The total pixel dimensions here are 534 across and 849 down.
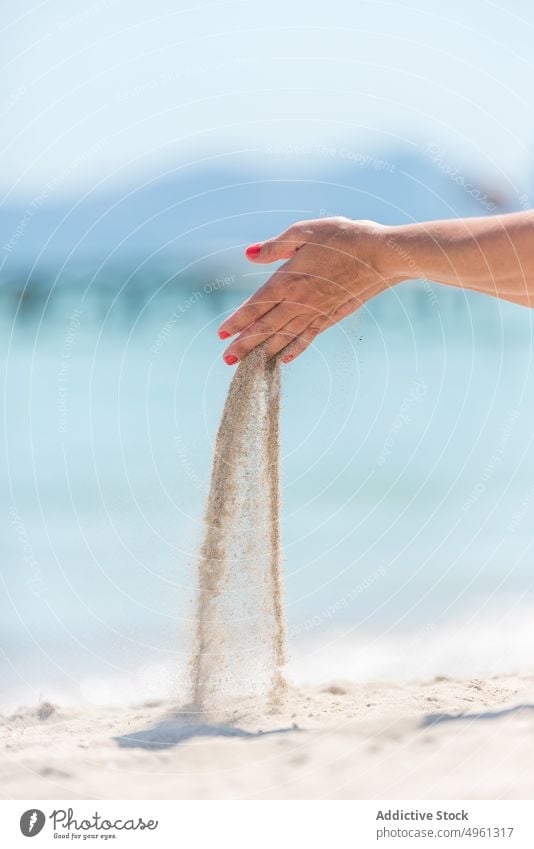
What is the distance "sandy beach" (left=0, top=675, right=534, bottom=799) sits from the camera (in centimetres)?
258

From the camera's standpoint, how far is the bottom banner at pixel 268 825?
250cm

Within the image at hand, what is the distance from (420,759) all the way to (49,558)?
8.87 feet

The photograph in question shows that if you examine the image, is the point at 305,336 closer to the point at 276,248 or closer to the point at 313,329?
the point at 313,329

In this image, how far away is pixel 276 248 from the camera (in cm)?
287
